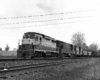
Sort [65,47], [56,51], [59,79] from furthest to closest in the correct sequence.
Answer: [65,47] → [56,51] → [59,79]

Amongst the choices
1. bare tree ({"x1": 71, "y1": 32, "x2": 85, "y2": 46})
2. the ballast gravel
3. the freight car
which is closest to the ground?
the ballast gravel

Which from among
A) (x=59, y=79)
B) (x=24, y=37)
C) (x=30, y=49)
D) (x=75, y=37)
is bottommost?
(x=59, y=79)

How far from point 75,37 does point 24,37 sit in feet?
254

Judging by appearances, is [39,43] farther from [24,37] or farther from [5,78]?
[5,78]

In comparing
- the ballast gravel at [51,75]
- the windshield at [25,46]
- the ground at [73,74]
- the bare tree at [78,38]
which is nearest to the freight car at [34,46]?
the windshield at [25,46]

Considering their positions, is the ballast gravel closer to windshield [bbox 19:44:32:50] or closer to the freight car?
the freight car

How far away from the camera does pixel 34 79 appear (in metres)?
7.37

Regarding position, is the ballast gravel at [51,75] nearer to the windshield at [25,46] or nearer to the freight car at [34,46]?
the freight car at [34,46]

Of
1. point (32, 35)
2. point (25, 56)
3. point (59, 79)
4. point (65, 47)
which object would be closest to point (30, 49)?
point (25, 56)

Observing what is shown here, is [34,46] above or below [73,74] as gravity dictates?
above

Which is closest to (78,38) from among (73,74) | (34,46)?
(34,46)

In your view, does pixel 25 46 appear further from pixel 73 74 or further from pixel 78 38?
pixel 78 38

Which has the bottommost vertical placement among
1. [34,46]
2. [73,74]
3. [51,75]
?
[73,74]

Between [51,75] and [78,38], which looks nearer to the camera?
[51,75]
